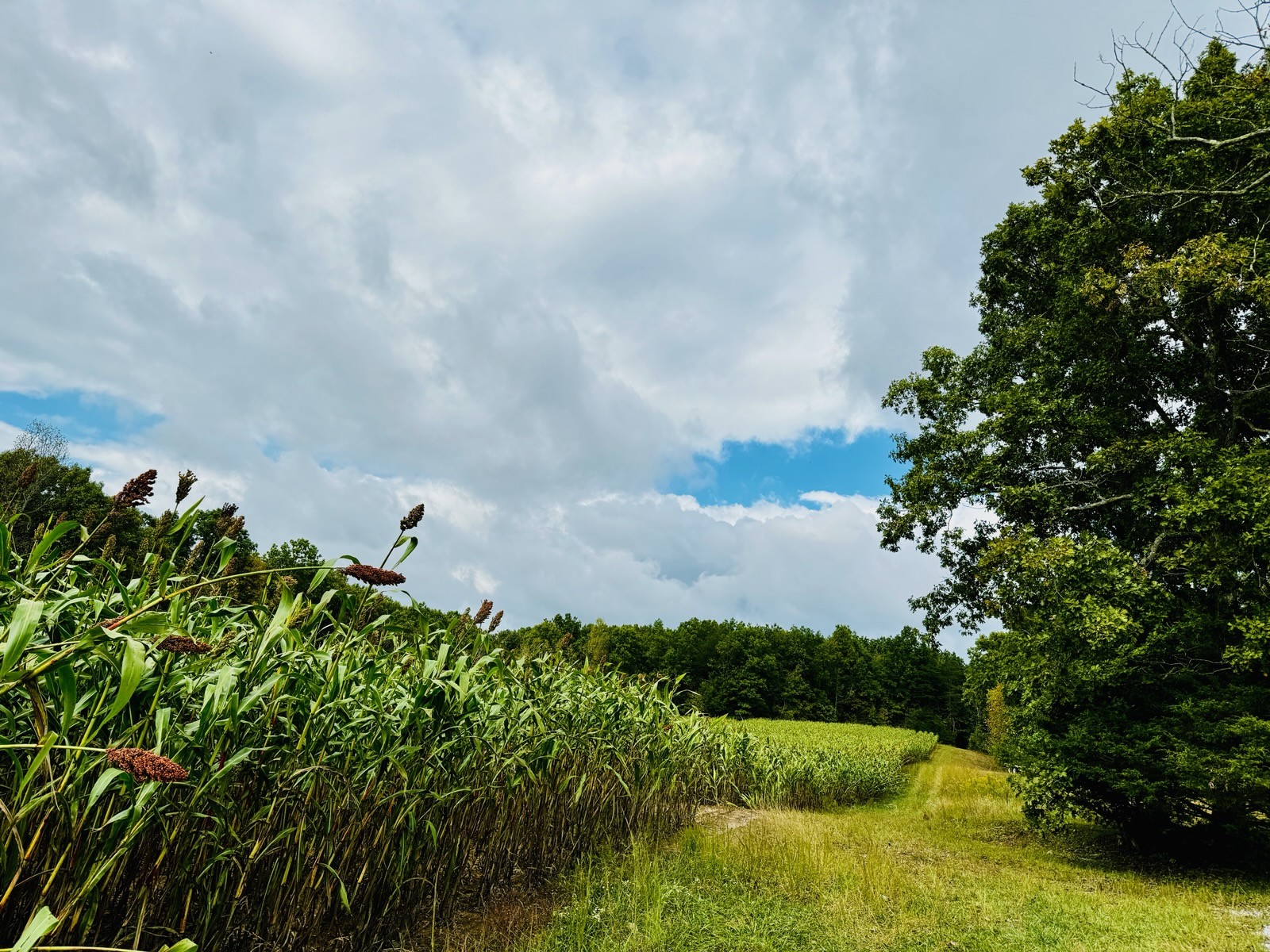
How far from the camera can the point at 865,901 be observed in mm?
5695

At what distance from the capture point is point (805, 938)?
4770mm

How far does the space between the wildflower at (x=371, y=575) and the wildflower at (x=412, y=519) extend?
0.82 metres

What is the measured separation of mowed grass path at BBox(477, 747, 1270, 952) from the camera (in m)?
4.65

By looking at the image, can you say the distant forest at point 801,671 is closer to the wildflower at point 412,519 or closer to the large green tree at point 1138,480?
the large green tree at point 1138,480

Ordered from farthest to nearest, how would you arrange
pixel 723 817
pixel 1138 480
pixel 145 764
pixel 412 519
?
1. pixel 1138 480
2. pixel 723 817
3. pixel 412 519
4. pixel 145 764

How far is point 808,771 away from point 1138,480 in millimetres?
9307

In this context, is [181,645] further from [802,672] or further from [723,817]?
[802,672]

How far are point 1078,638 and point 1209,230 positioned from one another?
7.57m

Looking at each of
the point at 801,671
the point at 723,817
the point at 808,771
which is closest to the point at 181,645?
the point at 723,817

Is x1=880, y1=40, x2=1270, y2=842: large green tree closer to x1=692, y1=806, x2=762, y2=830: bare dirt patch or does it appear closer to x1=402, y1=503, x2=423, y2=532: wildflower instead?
x1=692, y1=806, x2=762, y2=830: bare dirt patch

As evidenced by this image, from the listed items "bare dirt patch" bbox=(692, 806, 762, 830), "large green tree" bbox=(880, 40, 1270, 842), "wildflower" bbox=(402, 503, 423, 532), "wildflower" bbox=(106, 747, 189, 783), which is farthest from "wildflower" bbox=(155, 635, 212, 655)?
"large green tree" bbox=(880, 40, 1270, 842)

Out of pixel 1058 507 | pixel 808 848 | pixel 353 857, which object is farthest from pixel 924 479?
pixel 353 857

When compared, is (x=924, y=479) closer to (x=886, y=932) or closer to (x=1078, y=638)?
(x=1078, y=638)

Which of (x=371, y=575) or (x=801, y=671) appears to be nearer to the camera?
(x=371, y=575)
